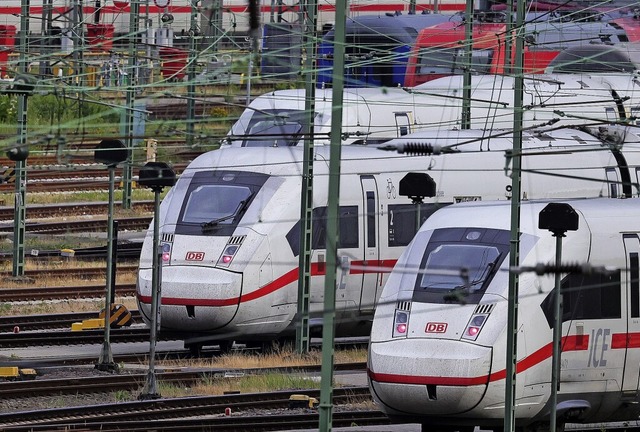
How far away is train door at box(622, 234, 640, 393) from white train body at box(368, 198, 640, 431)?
12 mm

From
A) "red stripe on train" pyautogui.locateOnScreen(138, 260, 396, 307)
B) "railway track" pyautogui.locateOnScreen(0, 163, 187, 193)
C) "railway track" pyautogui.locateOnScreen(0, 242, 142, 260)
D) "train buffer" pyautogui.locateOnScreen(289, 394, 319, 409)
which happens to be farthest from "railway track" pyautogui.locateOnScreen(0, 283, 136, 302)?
"train buffer" pyautogui.locateOnScreen(289, 394, 319, 409)

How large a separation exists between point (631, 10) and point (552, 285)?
21.0 m

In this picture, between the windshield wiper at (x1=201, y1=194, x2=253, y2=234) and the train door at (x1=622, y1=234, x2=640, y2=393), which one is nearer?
the train door at (x1=622, y1=234, x2=640, y2=393)

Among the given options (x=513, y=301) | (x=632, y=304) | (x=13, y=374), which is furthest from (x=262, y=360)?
(x=513, y=301)

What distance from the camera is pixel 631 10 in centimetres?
3591

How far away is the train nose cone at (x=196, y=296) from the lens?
21.2 meters

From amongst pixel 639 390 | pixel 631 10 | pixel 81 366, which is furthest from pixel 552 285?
pixel 631 10

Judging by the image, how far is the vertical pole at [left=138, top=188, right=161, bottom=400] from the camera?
62.6 feet

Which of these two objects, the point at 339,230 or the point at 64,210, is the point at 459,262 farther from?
the point at 64,210

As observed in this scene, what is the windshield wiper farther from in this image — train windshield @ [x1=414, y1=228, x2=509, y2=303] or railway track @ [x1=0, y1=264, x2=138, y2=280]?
railway track @ [x1=0, y1=264, x2=138, y2=280]

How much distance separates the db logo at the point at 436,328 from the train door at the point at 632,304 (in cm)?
243

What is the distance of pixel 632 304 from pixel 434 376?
9.50 feet

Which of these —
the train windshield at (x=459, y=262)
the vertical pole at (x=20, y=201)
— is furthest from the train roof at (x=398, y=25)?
the train windshield at (x=459, y=262)

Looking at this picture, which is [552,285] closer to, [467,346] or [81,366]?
[467,346]
